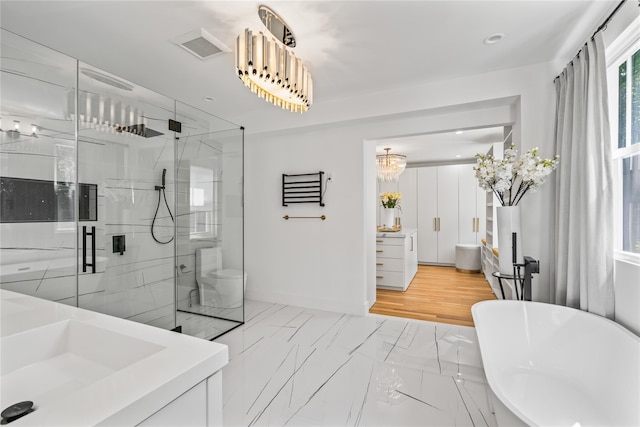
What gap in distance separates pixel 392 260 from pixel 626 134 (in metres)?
3.13

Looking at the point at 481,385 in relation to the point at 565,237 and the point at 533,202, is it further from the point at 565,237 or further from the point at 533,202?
the point at 533,202

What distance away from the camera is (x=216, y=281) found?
322 cm

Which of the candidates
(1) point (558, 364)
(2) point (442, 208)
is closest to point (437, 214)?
(2) point (442, 208)

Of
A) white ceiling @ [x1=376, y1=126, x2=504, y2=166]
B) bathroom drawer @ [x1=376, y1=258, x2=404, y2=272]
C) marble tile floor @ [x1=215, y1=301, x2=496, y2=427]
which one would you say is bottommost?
marble tile floor @ [x1=215, y1=301, x2=496, y2=427]

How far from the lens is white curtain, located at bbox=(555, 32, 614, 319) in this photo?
1965 mm

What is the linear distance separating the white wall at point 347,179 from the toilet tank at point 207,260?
1056mm

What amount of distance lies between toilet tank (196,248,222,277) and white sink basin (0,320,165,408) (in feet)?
6.33

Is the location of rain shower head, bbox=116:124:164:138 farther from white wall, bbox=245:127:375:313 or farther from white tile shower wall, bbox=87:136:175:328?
white wall, bbox=245:127:375:313

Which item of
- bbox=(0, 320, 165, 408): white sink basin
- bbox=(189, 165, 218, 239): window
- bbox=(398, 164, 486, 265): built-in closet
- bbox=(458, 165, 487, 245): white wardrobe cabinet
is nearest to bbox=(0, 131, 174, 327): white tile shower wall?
bbox=(189, 165, 218, 239): window

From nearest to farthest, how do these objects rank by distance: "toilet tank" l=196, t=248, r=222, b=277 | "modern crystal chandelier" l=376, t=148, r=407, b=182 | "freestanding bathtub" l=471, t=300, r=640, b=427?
1. "freestanding bathtub" l=471, t=300, r=640, b=427
2. "toilet tank" l=196, t=248, r=222, b=277
3. "modern crystal chandelier" l=376, t=148, r=407, b=182

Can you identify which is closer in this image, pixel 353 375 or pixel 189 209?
pixel 353 375

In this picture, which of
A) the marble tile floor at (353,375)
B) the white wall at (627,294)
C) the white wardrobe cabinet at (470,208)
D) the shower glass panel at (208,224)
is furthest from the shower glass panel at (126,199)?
the white wardrobe cabinet at (470,208)

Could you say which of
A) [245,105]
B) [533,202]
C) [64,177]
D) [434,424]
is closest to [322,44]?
[245,105]

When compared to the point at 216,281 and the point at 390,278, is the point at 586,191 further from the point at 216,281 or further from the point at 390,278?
the point at 216,281
